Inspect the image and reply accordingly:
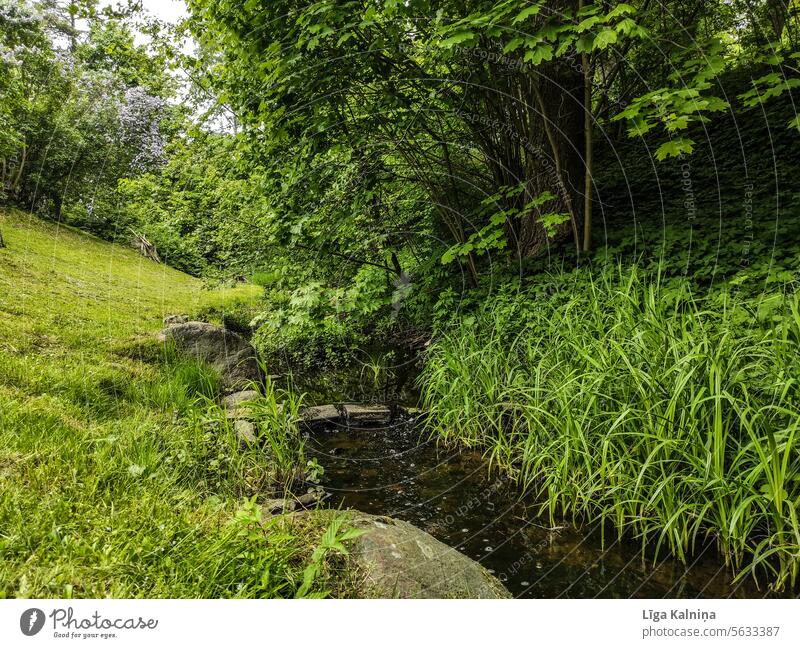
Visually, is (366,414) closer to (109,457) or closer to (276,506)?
(276,506)

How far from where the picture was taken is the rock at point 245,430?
10.2 feet

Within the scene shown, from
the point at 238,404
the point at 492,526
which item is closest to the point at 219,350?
the point at 238,404

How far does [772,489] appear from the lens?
6.12ft

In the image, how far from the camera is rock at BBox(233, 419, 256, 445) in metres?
3.12

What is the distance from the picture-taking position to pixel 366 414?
488cm

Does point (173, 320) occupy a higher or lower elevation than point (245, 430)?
higher

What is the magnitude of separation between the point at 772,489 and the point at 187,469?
307cm

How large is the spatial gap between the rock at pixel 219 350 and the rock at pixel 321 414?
870mm

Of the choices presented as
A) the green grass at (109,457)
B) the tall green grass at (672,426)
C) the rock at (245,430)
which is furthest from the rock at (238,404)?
the tall green grass at (672,426)

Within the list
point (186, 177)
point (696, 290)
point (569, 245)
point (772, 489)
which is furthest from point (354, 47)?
point (772, 489)
